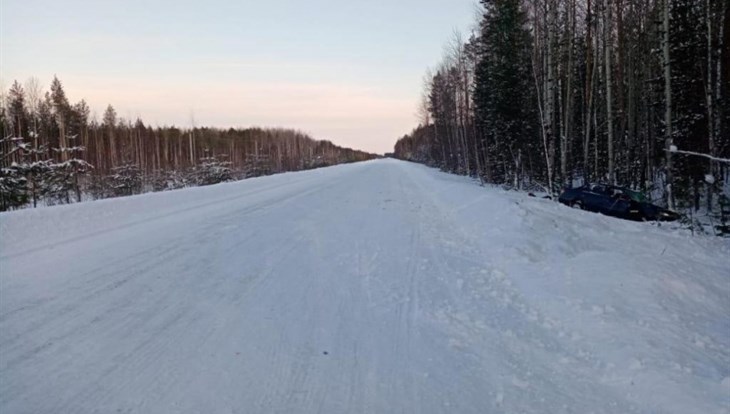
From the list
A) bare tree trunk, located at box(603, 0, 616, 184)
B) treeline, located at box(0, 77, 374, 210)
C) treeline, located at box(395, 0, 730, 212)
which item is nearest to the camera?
treeline, located at box(395, 0, 730, 212)

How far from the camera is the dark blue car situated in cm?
1749

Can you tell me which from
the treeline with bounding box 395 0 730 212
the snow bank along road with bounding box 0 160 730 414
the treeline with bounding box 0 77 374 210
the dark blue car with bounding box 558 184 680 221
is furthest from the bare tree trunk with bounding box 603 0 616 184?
the treeline with bounding box 0 77 374 210

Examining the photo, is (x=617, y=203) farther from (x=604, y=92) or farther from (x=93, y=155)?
(x=93, y=155)

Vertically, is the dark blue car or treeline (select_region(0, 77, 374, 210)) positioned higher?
treeline (select_region(0, 77, 374, 210))

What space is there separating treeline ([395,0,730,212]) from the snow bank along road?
10.0 ft

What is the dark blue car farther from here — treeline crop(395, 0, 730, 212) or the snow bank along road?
the snow bank along road

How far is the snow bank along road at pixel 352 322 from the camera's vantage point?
158 inches

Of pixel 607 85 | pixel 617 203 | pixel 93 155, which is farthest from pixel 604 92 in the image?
pixel 93 155

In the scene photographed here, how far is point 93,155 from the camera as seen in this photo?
70500 mm

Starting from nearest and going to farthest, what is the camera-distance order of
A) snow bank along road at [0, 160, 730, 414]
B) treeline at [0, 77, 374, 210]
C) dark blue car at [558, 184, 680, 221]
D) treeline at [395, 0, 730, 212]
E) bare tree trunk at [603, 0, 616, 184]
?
1. snow bank along road at [0, 160, 730, 414]
2. dark blue car at [558, 184, 680, 221]
3. treeline at [395, 0, 730, 212]
4. bare tree trunk at [603, 0, 616, 184]
5. treeline at [0, 77, 374, 210]

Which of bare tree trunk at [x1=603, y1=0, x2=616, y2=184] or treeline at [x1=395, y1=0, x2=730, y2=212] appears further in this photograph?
bare tree trunk at [x1=603, y1=0, x2=616, y2=184]

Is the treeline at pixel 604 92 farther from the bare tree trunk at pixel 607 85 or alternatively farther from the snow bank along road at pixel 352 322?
the snow bank along road at pixel 352 322

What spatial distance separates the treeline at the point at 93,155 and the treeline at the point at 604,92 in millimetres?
27614

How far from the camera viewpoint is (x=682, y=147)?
67.7 ft
